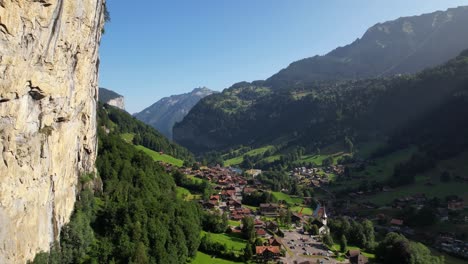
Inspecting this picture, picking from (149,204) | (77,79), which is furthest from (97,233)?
(77,79)

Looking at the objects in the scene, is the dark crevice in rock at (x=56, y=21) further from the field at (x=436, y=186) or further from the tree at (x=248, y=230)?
the field at (x=436, y=186)

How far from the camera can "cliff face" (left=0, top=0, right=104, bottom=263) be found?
115 feet

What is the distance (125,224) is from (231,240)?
2863cm

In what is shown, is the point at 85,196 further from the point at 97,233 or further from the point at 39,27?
the point at 39,27

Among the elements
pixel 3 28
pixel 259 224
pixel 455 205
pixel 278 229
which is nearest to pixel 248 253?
pixel 278 229

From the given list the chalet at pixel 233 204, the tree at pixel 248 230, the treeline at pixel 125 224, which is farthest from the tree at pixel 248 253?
the chalet at pixel 233 204

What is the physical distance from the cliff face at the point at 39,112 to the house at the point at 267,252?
34299 millimetres

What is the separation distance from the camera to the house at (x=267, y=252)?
2813 inches

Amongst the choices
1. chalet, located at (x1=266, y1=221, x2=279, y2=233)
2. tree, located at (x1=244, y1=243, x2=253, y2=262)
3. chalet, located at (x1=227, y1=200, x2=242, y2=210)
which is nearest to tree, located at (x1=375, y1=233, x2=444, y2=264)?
chalet, located at (x1=266, y1=221, x2=279, y2=233)

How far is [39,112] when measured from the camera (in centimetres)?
4172

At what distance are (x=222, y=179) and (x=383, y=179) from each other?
251ft

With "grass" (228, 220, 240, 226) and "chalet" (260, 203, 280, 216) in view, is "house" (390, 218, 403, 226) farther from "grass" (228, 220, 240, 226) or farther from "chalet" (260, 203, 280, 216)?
"grass" (228, 220, 240, 226)

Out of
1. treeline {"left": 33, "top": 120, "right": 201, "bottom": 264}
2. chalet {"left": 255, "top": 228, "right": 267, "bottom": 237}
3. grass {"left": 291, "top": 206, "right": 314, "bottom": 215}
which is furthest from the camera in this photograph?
grass {"left": 291, "top": 206, "right": 314, "bottom": 215}

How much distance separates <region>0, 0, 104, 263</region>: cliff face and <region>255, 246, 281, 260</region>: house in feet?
113
